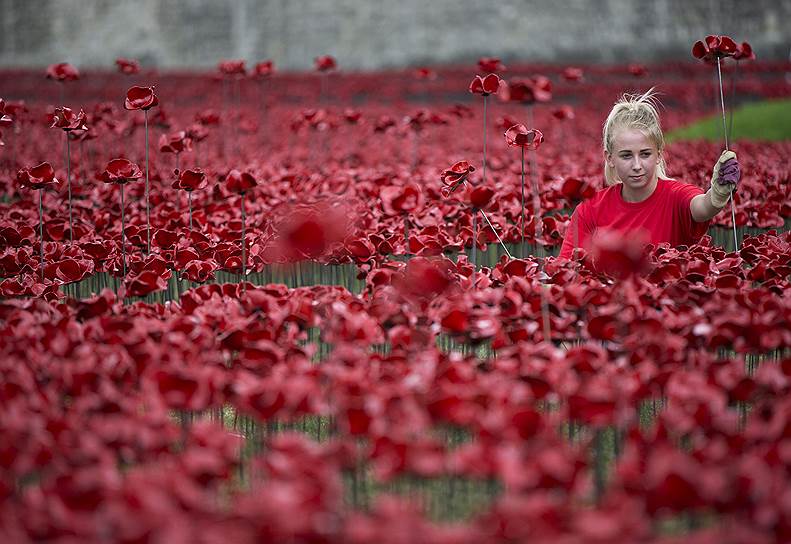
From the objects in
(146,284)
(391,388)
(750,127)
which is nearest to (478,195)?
(391,388)

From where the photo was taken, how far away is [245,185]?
254cm

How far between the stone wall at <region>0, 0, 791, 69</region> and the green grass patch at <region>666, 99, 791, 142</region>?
8293 millimetres

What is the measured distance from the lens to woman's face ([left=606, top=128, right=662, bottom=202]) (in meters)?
3.41

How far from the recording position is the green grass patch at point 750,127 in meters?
9.80

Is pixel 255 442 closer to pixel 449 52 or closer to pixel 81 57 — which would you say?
pixel 449 52

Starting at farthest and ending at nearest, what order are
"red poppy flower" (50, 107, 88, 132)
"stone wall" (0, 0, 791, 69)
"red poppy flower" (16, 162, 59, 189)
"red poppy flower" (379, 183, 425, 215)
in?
"stone wall" (0, 0, 791, 69) → "red poppy flower" (50, 107, 88, 132) → "red poppy flower" (16, 162, 59, 189) → "red poppy flower" (379, 183, 425, 215)

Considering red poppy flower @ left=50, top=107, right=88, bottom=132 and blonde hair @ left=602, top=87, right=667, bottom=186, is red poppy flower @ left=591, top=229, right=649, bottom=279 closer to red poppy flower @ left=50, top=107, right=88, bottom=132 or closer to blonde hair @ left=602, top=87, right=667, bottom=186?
blonde hair @ left=602, top=87, right=667, bottom=186

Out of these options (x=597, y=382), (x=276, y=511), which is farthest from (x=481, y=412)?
(x=276, y=511)

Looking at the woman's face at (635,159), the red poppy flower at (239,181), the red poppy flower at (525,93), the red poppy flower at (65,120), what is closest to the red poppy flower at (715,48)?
the woman's face at (635,159)

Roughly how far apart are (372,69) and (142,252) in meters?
17.3

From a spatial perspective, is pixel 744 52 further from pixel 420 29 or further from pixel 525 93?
pixel 420 29

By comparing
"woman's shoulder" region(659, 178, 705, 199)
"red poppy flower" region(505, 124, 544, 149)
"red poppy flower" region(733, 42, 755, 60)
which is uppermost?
"red poppy flower" region(733, 42, 755, 60)

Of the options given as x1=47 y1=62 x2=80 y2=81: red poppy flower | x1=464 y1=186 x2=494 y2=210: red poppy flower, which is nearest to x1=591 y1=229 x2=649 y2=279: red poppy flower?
x1=464 y1=186 x2=494 y2=210: red poppy flower

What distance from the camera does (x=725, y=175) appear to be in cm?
304
